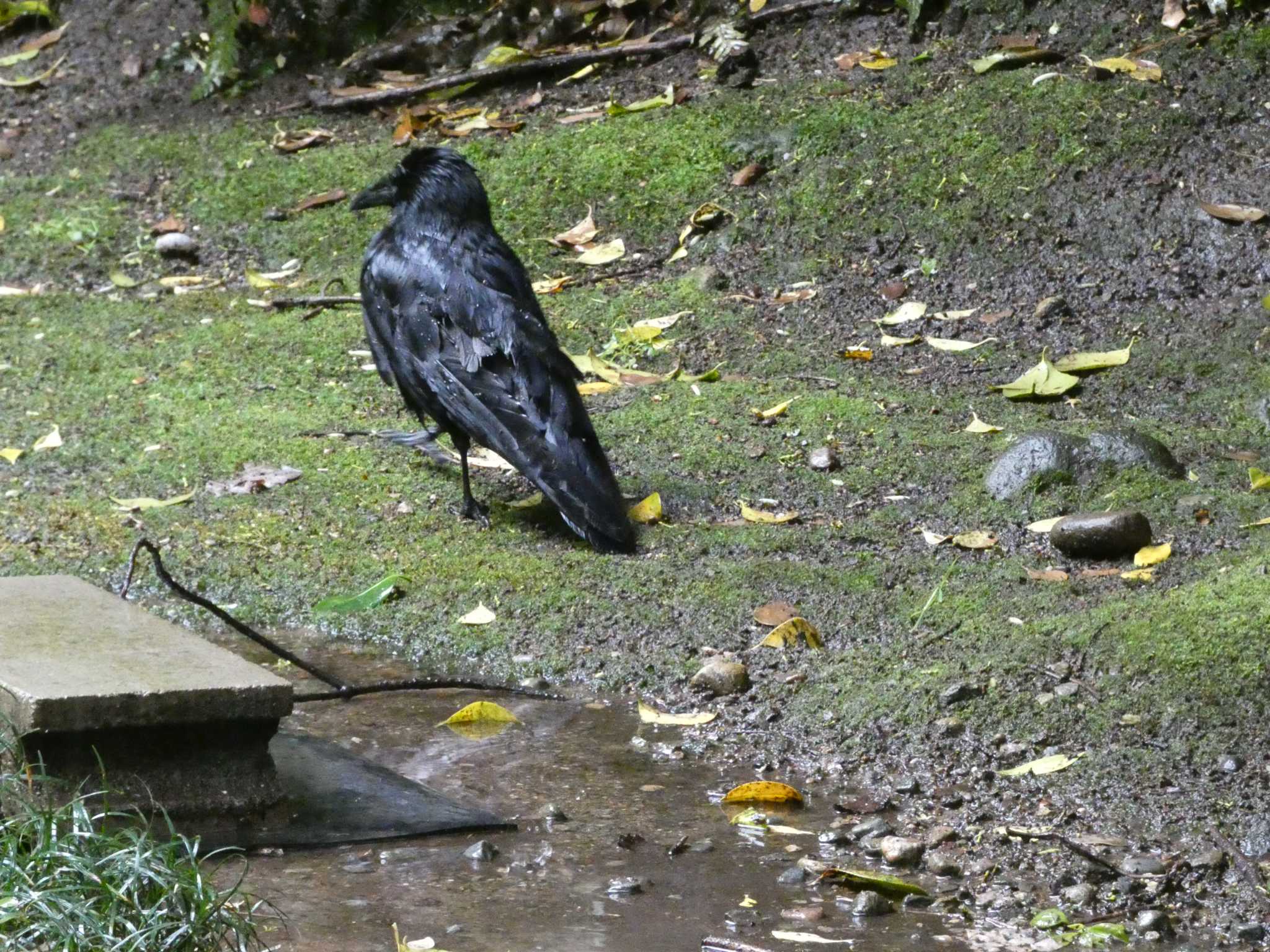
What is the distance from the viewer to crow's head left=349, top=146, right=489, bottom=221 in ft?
19.9

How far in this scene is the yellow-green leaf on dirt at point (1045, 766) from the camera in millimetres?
3596

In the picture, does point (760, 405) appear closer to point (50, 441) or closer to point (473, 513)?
point (473, 513)

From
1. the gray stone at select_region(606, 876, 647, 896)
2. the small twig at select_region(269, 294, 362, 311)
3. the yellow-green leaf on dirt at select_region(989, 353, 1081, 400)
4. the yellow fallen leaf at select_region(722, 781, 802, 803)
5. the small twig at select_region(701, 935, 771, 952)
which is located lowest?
the yellow-green leaf on dirt at select_region(989, 353, 1081, 400)

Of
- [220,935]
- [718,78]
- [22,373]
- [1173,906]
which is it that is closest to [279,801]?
[220,935]

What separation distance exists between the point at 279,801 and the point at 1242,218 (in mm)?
5194

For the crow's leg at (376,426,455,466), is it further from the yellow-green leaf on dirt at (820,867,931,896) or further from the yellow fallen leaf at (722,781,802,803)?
the yellow-green leaf on dirt at (820,867,931,896)

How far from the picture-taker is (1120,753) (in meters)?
3.58

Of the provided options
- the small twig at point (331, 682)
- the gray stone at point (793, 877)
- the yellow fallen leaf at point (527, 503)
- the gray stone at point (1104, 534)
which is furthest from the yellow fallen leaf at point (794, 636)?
the yellow fallen leaf at point (527, 503)

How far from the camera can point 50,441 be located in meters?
6.22

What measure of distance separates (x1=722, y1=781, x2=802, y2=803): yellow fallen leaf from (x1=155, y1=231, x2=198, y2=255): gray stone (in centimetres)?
590

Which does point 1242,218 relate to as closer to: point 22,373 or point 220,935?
point 22,373

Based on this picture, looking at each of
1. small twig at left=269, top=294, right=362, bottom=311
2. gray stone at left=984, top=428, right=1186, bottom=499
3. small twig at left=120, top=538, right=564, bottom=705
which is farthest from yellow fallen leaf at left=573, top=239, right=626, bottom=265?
small twig at left=120, top=538, right=564, bottom=705

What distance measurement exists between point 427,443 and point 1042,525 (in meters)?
2.31

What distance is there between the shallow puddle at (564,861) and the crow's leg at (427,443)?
1.98m
